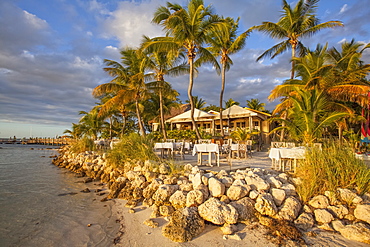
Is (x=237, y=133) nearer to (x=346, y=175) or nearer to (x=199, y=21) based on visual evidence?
(x=199, y=21)

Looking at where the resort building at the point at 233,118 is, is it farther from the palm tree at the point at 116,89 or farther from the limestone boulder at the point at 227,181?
the limestone boulder at the point at 227,181

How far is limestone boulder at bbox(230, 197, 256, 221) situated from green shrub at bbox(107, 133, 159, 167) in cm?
376

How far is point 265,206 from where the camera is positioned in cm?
438

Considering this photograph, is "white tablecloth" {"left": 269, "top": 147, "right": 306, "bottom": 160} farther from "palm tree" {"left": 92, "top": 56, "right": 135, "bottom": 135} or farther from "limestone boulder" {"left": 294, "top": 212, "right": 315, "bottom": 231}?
"palm tree" {"left": 92, "top": 56, "right": 135, "bottom": 135}

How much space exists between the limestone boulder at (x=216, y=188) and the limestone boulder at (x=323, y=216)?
1844 millimetres

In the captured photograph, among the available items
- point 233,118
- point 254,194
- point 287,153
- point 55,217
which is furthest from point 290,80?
point 55,217

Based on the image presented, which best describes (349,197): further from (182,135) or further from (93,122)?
(93,122)

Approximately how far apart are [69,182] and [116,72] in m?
9.68

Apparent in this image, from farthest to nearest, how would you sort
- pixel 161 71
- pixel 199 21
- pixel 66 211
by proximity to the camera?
pixel 161 71 < pixel 199 21 < pixel 66 211

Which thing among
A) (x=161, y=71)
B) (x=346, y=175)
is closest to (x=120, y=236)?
A: (x=346, y=175)

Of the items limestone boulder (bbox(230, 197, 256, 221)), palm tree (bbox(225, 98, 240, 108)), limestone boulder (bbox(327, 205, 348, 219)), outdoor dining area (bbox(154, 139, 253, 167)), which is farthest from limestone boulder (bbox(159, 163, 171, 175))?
palm tree (bbox(225, 98, 240, 108))

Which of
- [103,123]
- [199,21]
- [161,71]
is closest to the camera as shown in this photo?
[199,21]

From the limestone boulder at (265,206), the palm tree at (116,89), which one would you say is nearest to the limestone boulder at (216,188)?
the limestone boulder at (265,206)

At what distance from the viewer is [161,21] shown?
12680 mm
